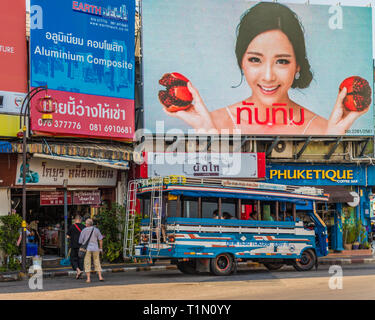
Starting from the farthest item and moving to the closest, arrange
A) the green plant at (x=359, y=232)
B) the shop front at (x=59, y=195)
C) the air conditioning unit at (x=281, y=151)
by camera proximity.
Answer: the green plant at (x=359, y=232), the air conditioning unit at (x=281, y=151), the shop front at (x=59, y=195)

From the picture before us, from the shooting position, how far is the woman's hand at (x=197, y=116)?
91.1ft

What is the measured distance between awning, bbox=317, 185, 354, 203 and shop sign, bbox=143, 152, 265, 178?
3.69 m

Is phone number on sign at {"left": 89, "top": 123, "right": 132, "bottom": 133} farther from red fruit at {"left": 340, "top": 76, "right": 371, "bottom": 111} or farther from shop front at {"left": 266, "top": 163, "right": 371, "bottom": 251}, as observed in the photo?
red fruit at {"left": 340, "top": 76, "right": 371, "bottom": 111}

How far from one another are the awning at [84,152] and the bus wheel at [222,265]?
265 inches

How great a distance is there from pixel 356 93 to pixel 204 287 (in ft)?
58.3

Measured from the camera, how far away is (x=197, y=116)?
91.6ft

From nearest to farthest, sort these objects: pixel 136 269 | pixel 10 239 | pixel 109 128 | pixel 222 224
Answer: pixel 222 224, pixel 10 239, pixel 136 269, pixel 109 128

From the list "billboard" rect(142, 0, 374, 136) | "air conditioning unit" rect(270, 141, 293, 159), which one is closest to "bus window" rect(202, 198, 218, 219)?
"billboard" rect(142, 0, 374, 136)

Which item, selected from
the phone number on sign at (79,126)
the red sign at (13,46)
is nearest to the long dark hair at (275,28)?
the phone number on sign at (79,126)

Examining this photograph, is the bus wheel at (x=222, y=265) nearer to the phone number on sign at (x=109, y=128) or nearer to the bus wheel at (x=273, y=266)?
the bus wheel at (x=273, y=266)

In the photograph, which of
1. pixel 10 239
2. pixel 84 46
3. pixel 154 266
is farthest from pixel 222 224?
pixel 84 46

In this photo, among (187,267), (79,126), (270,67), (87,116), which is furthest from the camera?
(270,67)

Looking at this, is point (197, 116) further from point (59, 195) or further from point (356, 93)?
point (356, 93)
